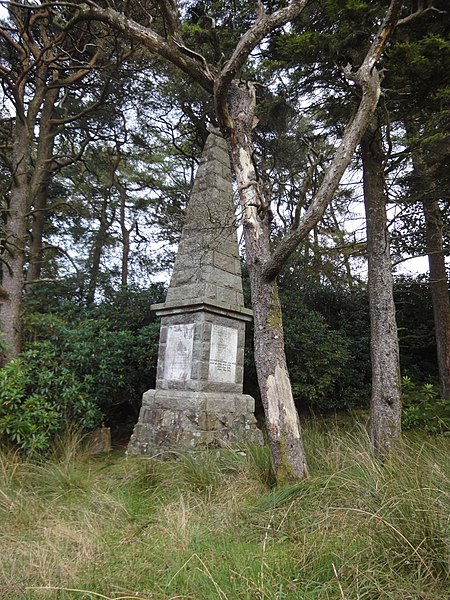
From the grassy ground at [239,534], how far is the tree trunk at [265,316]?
0.29 m

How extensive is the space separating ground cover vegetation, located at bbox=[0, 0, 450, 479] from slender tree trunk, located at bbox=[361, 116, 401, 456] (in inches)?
0.9

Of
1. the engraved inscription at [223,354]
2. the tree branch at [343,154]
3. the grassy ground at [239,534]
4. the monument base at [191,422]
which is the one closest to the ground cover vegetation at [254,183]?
the tree branch at [343,154]

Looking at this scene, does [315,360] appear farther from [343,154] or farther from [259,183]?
[343,154]

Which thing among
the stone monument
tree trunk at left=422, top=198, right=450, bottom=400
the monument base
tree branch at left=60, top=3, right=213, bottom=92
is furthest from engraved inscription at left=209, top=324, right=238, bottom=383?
tree trunk at left=422, top=198, right=450, bottom=400

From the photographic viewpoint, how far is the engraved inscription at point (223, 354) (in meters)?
5.93

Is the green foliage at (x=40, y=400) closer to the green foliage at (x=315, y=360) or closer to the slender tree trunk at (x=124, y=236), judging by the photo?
the green foliage at (x=315, y=360)

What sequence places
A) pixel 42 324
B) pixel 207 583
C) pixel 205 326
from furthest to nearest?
pixel 42 324 → pixel 205 326 → pixel 207 583

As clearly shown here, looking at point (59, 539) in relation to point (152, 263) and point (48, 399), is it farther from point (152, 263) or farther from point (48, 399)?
point (152, 263)

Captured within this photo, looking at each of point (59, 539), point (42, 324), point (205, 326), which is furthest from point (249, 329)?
point (59, 539)

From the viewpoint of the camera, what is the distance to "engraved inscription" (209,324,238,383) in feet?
19.5

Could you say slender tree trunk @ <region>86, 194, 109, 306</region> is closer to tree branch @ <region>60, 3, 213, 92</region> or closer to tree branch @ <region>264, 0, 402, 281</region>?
tree branch @ <region>60, 3, 213, 92</region>

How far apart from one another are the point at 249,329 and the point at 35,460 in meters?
5.00

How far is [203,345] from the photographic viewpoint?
5797 millimetres

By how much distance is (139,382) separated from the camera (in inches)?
318
